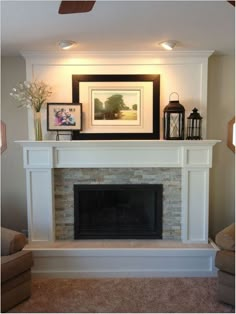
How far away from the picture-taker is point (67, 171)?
3348mm

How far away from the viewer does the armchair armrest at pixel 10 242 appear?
262cm

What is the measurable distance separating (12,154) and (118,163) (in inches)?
52.8

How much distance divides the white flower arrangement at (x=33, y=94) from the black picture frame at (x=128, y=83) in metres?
0.34

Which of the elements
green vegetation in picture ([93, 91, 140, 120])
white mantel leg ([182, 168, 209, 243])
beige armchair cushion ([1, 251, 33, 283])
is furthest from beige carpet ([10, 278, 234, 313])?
green vegetation in picture ([93, 91, 140, 120])

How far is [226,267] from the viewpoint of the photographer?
249cm

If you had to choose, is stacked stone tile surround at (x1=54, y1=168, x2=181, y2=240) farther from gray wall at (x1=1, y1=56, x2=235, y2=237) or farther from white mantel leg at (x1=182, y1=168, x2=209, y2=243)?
gray wall at (x1=1, y1=56, x2=235, y2=237)

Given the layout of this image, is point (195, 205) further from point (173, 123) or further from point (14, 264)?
point (14, 264)

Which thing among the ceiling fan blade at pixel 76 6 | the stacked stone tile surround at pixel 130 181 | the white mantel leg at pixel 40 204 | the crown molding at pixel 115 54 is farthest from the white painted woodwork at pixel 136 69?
the ceiling fan blade at pixel 76 6

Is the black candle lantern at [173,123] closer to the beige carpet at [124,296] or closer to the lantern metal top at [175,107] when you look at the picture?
the lantern metal top at [175,107]

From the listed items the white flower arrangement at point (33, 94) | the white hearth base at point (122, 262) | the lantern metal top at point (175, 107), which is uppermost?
the white flower arrangement at point (33, 94)

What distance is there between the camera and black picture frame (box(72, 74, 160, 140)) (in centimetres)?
334

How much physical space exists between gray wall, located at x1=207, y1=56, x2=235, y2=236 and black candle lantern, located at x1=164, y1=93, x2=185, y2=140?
48 cm

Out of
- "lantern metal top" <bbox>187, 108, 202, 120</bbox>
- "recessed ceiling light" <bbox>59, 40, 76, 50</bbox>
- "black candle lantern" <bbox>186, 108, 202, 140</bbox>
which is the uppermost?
"recessed ceiling light" <bbox>59, 40, 76, 50</bbox>

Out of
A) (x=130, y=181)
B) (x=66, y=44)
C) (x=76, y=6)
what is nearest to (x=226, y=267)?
(x=130, y=181)
